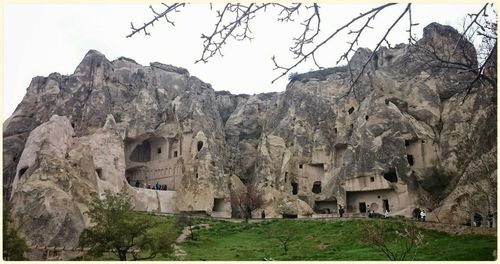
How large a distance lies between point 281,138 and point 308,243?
19.0 meters

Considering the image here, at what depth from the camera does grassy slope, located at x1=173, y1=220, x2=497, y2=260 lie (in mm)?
19766

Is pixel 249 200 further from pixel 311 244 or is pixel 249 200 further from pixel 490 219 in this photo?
pixel 490 219

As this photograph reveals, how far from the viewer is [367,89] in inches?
1674

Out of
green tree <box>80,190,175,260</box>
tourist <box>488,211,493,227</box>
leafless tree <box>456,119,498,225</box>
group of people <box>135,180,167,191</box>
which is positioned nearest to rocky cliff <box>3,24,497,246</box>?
leafless tree <box>456,119,498,225</box>

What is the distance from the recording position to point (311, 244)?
2517 centimetres

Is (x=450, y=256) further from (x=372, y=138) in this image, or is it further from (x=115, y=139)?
(x=115, y=139)

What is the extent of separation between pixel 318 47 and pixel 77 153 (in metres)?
26.5

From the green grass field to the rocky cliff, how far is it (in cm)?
544

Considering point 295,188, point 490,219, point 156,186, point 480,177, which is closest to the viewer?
point 490,219

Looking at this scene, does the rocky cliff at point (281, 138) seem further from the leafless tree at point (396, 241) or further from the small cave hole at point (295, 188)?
the leafless tree at point (396, 241)

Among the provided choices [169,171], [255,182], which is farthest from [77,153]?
[255,182]

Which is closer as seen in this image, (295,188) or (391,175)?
(391,175)

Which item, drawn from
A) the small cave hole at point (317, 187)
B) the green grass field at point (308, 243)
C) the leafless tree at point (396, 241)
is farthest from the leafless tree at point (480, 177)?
the small cave hole at point (317, 187)

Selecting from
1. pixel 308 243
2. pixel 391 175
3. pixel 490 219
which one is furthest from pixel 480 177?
pixel 391 175
